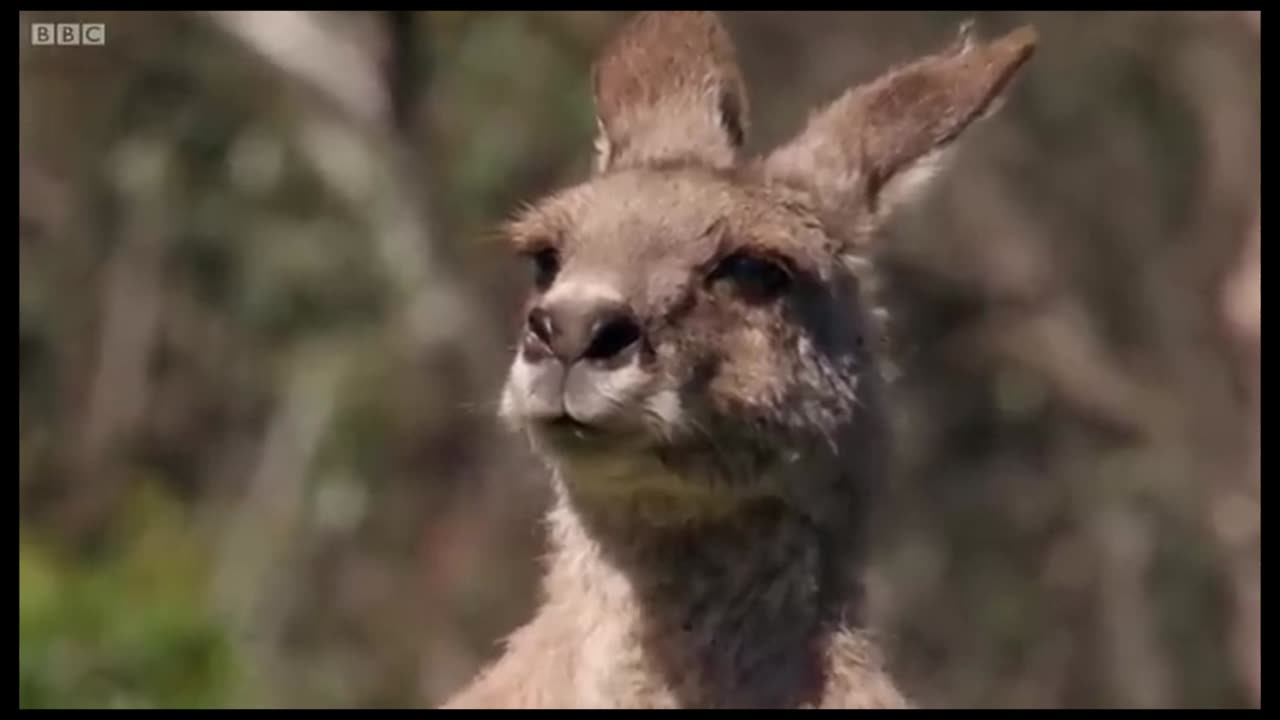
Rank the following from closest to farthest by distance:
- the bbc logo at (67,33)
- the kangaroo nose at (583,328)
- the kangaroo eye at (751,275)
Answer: the kangaroo nose at (583,328) → the kangaroo eye at (751,275) → the bbc logo at (67,33)

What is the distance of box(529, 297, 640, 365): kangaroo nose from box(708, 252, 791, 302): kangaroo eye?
35 cm

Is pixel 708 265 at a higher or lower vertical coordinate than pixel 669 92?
lower

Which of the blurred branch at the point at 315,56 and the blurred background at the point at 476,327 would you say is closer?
the blurred branch at the point at 315,56

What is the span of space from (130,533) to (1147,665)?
4697 mm

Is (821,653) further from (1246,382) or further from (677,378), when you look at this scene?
(1246,382)

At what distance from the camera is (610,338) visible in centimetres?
434

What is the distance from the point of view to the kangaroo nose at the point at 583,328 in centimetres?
429

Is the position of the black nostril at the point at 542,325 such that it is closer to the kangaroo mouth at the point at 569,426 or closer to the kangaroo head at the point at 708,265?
the kangaroo head at the point at 708,265


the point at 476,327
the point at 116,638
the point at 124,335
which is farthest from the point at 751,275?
the point at 124,335

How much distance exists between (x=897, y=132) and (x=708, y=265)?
0.61 meters

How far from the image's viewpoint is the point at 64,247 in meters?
14.5

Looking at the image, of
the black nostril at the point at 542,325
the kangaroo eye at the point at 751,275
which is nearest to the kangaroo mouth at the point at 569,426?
the black nostril at the point at 542,325

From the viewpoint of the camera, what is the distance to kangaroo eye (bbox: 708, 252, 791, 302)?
15.4ft

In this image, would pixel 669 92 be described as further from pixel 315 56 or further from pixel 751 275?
pixel 315 56
